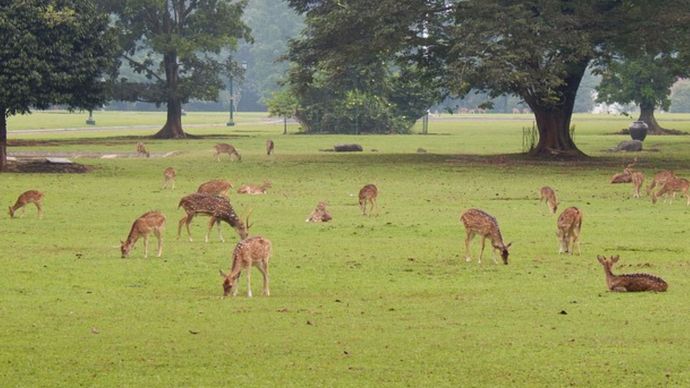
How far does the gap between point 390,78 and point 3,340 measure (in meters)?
78.5

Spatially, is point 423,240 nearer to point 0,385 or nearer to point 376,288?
point 376,288

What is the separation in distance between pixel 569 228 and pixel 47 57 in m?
27.1

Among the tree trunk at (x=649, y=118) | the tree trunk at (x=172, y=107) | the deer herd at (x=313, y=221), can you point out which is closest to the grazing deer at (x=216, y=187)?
the deer herd at (x=313, y=221)

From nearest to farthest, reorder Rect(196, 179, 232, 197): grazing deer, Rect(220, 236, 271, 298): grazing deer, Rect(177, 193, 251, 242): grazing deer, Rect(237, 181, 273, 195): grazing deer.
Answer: Rect(220, 236, 271, 298): grazing deer, Rect(177, 193, 251, 242): grazing deer, Rect(196, 179, 232, 197): grazing deer, Rect(237, 181, 273, 195): grazing deer

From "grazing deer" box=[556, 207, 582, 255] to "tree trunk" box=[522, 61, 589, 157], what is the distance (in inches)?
1135

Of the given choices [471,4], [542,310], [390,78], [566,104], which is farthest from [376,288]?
[390,78]

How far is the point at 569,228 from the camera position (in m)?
22.6

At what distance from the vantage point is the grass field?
13.6 meters

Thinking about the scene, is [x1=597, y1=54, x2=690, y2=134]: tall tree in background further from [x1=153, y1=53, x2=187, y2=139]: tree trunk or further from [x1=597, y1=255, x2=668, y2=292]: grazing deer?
[x1=597, y1=255, x2=668, y2=292]: grazing deer

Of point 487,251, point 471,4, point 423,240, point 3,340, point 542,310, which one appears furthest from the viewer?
point 471,4

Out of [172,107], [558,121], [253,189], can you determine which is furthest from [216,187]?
[172,107]

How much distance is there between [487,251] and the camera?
76.9 ft

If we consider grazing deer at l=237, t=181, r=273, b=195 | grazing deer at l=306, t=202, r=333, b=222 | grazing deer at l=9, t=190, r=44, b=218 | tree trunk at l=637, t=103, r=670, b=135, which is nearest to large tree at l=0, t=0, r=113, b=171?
grazing deer at l=237, t=181, r=273, b=195

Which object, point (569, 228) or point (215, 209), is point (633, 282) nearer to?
point (569, 228)
